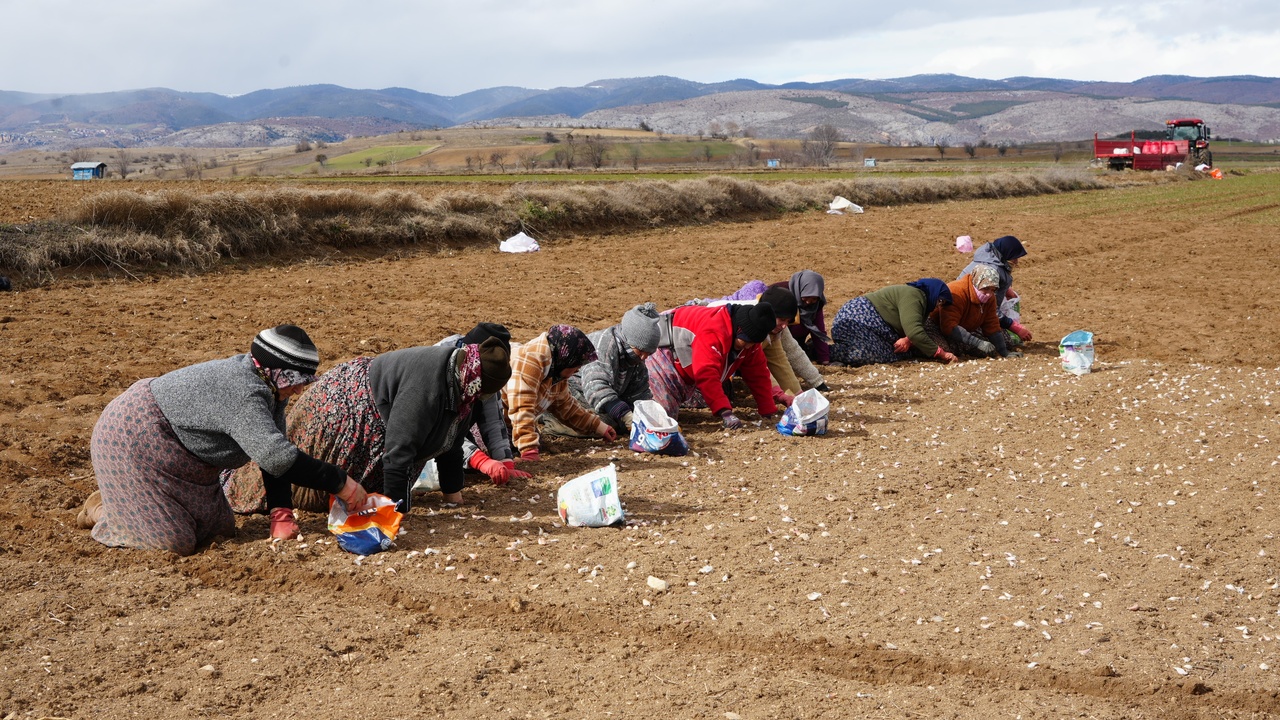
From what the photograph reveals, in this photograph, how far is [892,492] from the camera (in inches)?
239

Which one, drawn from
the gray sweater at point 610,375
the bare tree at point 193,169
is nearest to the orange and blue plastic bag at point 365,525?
the gray sweater at point 610,375

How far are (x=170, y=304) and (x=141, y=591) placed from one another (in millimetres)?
7670

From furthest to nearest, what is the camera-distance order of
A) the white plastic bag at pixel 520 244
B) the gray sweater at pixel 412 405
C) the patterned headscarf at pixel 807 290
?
the white plastic bag at pixel 520 244 < the patterned headscarf at pixel 807 290 < the gray sweater at pixel 412 405

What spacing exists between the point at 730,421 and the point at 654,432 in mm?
877

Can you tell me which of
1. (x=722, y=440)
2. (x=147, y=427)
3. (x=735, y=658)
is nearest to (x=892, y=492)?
(x=722, y=440)

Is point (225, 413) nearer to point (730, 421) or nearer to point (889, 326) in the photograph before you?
point (730, 421)

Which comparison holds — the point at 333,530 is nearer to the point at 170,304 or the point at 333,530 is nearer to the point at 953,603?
the point at 953,603

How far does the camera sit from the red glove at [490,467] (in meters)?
5.95

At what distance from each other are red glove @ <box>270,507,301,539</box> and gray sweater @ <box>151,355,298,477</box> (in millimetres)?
531

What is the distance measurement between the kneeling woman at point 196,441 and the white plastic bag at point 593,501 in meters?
1.17

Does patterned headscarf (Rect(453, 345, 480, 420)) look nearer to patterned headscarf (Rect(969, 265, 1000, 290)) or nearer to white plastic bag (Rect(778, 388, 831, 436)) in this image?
white plastic bag (Rect(778, 388, 831, 436))

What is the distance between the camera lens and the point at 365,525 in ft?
16.3

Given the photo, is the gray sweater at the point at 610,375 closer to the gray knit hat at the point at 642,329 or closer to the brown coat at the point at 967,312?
the gray knit hat at the point at 642,329

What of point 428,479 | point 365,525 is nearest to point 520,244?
point 428,479
